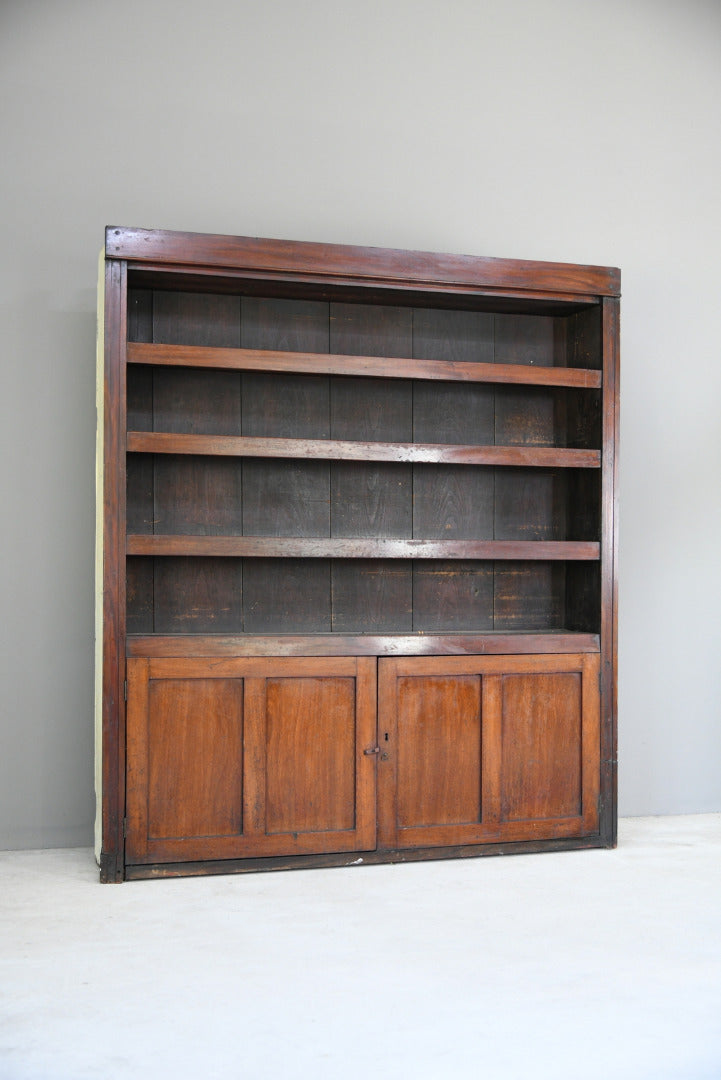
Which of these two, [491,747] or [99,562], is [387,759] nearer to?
[491,747]

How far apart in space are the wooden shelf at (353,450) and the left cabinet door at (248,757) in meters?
0.76

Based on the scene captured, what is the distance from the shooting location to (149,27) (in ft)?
13.3

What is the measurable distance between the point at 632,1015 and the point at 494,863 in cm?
127

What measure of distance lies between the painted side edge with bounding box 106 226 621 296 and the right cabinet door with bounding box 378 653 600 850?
145 cm

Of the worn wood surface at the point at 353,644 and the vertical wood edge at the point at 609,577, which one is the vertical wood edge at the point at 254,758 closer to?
the worn wood surface at the point at 353,644

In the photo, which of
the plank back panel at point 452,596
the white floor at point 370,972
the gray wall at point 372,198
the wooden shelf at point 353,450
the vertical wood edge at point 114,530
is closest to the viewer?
the white floor at point 370,972

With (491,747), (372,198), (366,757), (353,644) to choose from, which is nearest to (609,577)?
(491,747)

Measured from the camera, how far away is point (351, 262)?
3.71 meters

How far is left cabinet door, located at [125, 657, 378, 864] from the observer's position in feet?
11.6

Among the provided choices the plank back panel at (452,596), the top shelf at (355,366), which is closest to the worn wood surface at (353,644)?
the plank back panel at (452,596)

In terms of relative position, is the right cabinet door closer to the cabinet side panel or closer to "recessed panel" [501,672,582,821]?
"recessed panel" [501,672,582,821]

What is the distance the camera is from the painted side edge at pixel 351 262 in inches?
139

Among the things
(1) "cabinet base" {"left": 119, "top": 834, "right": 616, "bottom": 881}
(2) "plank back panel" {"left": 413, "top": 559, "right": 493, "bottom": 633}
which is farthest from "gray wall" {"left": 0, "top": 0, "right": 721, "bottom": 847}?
(2) "plank back panel" {"left": 413, "top": 559, "right": 493, "bottom": 633}

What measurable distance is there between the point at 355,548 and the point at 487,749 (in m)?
0.92
